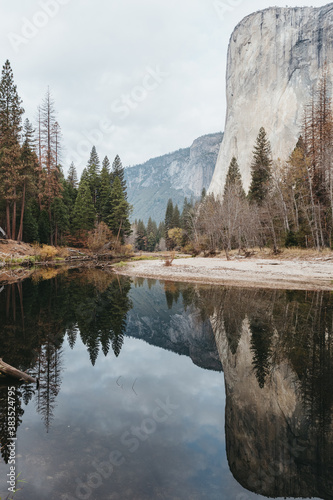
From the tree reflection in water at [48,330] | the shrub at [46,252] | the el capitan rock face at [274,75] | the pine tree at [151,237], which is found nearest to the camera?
the tree reflection in water at [48,330]

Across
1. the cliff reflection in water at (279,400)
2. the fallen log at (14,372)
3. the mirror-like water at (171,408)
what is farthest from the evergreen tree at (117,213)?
the fallen log at (14,372)

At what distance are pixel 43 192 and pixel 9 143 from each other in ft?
25.7

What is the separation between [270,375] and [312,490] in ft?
7.68

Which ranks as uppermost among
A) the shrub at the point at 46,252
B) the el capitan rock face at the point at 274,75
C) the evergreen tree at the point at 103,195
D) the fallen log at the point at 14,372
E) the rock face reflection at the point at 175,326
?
the el capitan rock face at the point at 274,75

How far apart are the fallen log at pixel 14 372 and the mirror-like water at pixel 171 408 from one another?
15 cm

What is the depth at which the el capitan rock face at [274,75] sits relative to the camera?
2872 inches

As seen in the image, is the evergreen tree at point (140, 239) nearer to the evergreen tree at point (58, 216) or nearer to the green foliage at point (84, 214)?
the green foliage at point (84, 214)

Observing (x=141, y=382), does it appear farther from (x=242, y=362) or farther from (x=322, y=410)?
(x=322, y=410)

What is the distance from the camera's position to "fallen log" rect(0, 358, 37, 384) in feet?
15.4

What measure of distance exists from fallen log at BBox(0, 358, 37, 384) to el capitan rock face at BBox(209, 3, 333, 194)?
7416cm

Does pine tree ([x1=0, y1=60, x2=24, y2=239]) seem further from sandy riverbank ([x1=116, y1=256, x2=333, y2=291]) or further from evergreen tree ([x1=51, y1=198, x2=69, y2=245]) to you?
sandy riverbank ([x1=116, y1=256, x2=333, y2=291])

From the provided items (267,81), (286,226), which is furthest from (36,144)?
(267,81)

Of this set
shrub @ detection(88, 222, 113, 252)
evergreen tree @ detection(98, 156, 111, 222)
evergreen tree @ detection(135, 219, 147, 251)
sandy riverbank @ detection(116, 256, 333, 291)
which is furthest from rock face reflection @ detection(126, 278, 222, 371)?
evergreen tree @ detection(135, 219, 147, 251)

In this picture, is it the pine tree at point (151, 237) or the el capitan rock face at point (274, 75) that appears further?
the pine tree at point (151, 237)
